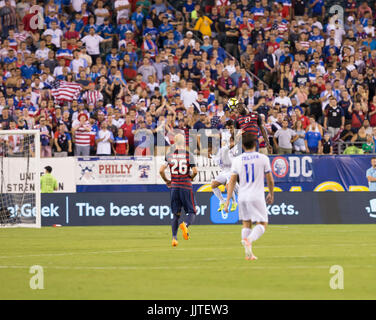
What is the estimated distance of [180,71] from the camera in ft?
106

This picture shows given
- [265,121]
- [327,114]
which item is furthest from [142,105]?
[327,114]

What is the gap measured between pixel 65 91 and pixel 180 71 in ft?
15.2

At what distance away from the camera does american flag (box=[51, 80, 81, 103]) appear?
30.4 meters

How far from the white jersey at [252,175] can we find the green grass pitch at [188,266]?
1091 millimetres

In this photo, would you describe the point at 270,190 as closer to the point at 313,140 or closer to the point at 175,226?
the point at 175,226

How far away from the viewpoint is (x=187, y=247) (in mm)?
17188

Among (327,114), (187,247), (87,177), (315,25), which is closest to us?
(187,247)

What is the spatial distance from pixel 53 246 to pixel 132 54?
15777 millimetres

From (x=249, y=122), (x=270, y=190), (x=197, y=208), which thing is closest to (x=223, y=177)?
(x=249, y=122)

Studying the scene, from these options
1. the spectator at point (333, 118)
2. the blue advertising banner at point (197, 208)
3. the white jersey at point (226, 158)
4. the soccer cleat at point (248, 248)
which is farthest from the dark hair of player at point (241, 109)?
the spectator at point (333, 118)

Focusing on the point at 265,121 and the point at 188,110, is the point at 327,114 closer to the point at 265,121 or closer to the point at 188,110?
the point at 265,121

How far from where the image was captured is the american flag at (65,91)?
99.8ft

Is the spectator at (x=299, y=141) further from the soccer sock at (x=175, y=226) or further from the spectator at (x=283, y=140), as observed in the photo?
the soccer sock at (x=175, y=226)

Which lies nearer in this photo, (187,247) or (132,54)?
(187,247)
